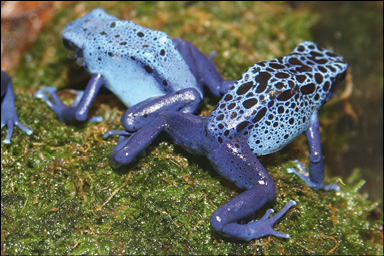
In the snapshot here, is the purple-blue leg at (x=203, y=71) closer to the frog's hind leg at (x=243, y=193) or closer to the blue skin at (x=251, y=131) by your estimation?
the blue skin at (x=251, y=131)

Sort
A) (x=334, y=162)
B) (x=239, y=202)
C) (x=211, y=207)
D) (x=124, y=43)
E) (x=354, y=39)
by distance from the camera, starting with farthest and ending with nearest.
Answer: (x=354, y=39) < (x=334, y=162) < (x=124, y=43) < (x=211, y=207) < (x=239, y=202)

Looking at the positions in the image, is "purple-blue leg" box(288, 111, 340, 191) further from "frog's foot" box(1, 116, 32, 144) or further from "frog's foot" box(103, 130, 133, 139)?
"frog's foot" box(1, 116, 32, 144)

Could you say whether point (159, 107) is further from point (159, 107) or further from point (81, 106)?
point (81, 106)

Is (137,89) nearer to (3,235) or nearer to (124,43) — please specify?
(124,43)

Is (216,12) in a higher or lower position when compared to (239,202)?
higher

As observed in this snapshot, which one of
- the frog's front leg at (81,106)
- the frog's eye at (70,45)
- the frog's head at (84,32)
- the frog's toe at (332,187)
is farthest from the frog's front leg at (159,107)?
the frog's toe at (332,187)

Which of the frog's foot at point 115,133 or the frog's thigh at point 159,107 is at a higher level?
the frog's thigh at point 159,107

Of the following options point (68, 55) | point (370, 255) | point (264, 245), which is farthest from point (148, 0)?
point (370, 255)
